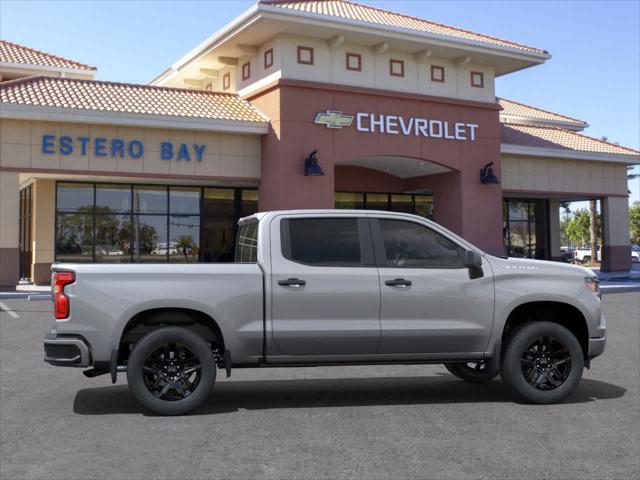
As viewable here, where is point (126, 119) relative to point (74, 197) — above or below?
above

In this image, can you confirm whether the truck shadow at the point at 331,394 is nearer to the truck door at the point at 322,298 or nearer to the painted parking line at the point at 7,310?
the truck door at the point at 322,298

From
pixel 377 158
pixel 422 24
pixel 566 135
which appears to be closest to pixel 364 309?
pixel 377 158

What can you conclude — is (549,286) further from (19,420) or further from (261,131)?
(261,131)

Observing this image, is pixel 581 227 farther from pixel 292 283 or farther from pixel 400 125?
pixel 292 283

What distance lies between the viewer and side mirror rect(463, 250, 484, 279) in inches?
284

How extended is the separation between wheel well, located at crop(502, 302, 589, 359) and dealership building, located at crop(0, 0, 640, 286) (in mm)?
16709

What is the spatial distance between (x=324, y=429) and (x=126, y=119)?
19.0 m

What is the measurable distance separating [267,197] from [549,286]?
1809cm

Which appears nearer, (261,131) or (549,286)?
(549,286)

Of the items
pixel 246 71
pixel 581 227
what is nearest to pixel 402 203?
pixel 246 71

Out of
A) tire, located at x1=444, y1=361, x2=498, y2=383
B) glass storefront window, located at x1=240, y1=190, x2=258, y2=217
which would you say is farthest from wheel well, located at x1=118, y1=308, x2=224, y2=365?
glass storefront window, located at x1=240, y1=190, x2=258, y2=217

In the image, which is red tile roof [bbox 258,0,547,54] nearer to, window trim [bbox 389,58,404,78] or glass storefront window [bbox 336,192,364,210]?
window trim [bbox 389,58,404,78]

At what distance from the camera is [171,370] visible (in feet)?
22.5

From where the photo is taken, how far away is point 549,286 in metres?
→ 7.52
